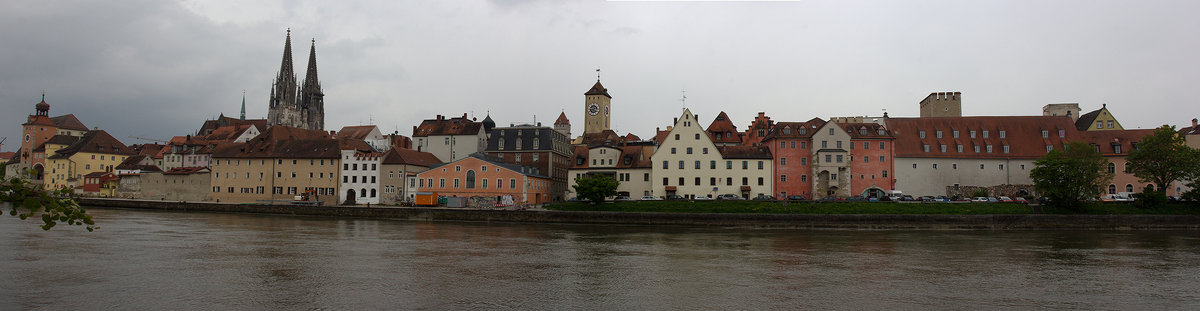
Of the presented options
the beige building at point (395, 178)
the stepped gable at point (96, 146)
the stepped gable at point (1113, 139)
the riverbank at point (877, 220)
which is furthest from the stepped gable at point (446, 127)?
the stepped gable at point (1113, 139)

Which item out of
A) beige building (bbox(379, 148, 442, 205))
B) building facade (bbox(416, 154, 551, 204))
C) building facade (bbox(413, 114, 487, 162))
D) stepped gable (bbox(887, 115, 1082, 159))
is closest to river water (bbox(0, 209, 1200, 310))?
stepped gable (bbox(887, 115, 1082, 159))

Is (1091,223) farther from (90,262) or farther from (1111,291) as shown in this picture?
(90,262)

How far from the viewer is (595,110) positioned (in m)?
107

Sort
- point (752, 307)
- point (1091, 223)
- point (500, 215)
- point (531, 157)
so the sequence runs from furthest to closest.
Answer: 1. point (531, 157)
2. point (500, 215)
3. point (1091, 223)
4. point (752, 307)

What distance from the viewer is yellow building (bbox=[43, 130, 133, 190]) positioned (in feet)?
312

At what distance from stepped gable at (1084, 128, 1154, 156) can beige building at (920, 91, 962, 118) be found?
1163cm

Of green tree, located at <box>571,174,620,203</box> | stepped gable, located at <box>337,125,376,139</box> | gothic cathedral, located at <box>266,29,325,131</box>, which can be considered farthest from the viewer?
gothic cathedral, located at <box>266,29,325,131</box>

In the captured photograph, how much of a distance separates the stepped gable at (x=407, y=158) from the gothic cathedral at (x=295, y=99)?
237 feet

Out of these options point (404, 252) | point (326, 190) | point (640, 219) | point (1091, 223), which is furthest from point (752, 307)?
point (326, 190)

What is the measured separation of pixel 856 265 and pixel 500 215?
32204 millimetres

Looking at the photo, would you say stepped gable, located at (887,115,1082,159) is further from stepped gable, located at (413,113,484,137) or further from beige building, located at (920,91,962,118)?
stepped gable, located at (413,113,484,137)

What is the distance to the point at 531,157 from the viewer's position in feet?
246

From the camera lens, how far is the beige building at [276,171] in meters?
69.9

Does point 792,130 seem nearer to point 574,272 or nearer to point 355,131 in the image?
point 574,272
